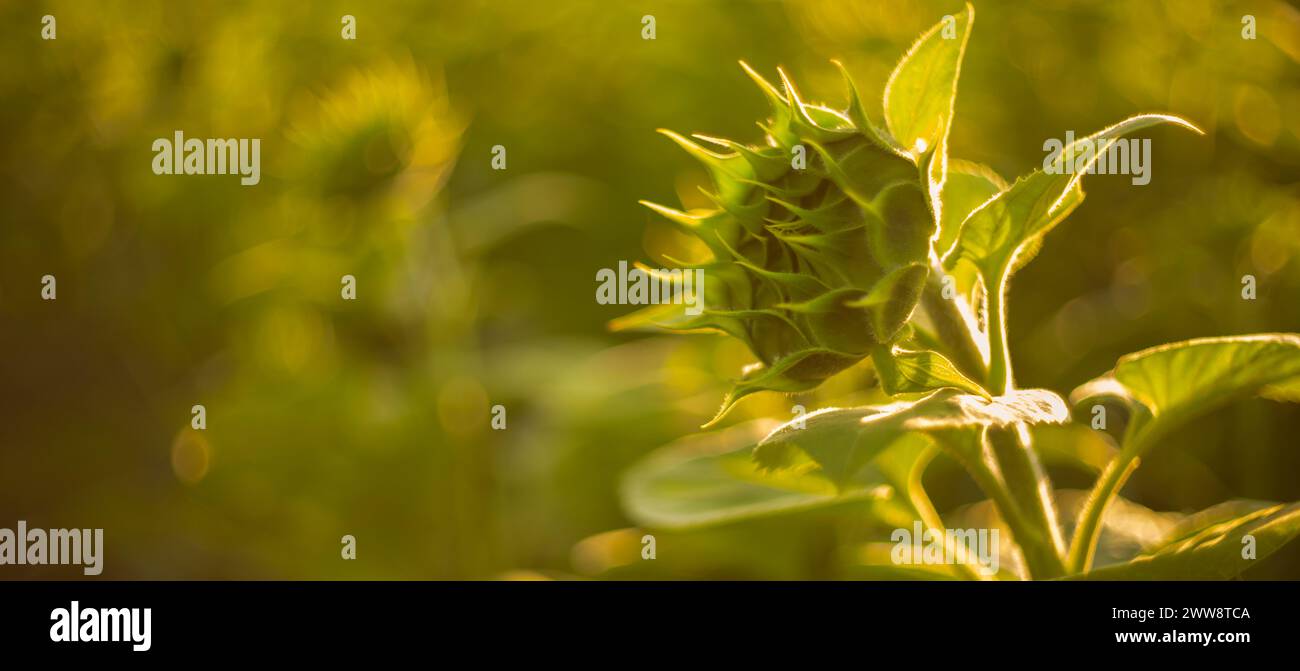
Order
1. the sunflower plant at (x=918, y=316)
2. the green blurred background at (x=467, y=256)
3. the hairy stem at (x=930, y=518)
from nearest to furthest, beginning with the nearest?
1. the sunflower plant at (x=918, y=316)
2. the hairy stem at (x=930, y=518)
3. the green blurred background at (x=467, y=256)

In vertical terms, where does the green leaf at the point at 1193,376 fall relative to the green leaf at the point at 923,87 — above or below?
below

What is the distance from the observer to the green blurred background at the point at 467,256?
3.53 feet

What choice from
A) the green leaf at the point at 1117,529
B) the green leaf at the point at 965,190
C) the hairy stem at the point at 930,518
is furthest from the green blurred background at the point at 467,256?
the green leaf at the point at 965,190

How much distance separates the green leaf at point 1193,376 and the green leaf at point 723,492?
128mm

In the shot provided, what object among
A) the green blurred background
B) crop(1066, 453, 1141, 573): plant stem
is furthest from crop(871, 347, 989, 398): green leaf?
the green blurred background

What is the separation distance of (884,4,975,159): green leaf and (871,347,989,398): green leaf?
9cm

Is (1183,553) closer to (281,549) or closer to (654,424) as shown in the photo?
(654,424)

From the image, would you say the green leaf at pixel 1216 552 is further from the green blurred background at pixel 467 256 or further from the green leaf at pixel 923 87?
the green blurred background at pixel 467 256

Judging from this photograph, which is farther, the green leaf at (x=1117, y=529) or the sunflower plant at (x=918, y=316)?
the green leaf at (x=1117, y=529)

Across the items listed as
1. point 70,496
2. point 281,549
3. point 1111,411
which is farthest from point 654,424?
point 70,496

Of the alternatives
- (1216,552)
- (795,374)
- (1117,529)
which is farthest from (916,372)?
(1117,529)

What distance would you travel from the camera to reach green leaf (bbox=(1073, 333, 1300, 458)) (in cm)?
45

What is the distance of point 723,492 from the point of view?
2.04 ft

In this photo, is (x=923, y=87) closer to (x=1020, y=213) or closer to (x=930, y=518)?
(x=1020, y=213)
